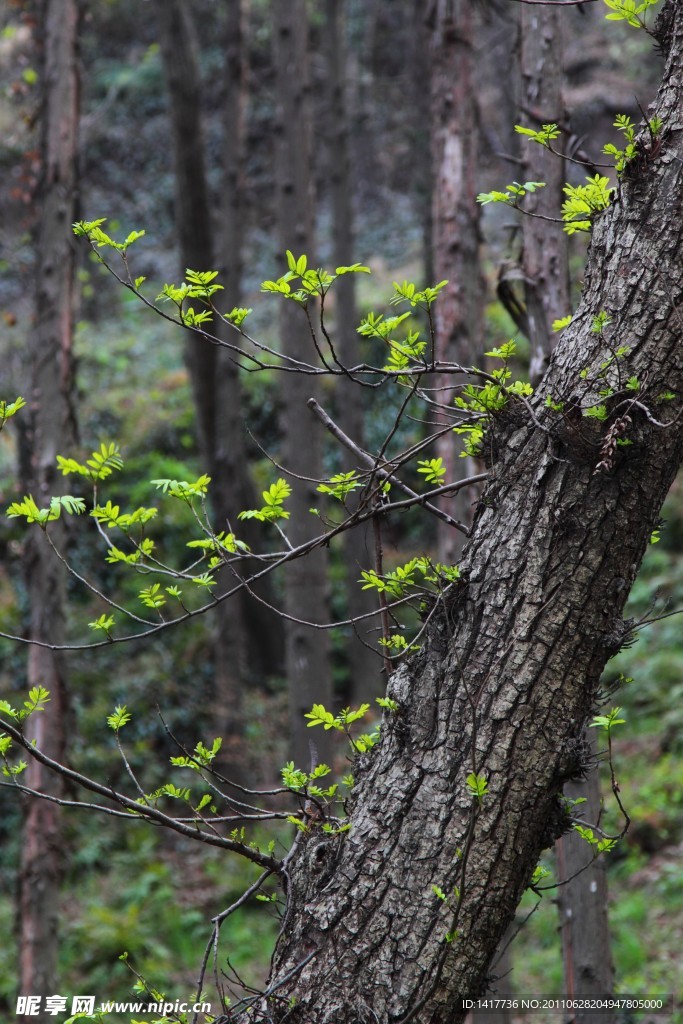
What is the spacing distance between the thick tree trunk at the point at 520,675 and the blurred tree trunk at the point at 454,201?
10.4ft

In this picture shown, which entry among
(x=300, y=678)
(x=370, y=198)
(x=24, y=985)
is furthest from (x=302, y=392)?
(x=370, y=198)

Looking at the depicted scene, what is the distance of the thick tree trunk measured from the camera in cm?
200

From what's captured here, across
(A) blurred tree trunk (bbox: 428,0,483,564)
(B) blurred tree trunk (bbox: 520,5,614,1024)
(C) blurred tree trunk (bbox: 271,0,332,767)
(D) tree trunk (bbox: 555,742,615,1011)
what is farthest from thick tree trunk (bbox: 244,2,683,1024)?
(C) blurred tree trunk (bbox: 271,0,332,767)

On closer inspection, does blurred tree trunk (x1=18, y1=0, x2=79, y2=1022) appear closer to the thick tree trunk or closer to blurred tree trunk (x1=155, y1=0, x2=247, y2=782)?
blurred tree trunk (x1=155, y1=0, x2=247, y2=782)

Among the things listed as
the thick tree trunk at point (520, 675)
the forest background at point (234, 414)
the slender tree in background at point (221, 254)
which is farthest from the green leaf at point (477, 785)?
the slender tree in background at point (221, 254)

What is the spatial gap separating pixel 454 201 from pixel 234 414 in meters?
4.48

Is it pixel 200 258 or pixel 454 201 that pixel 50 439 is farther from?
pixel 200 258

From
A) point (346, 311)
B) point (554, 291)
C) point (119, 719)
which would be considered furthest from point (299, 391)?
point (119, 719)

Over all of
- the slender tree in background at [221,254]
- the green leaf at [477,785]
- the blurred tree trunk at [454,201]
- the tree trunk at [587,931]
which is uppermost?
the slender tree in background at [221,254]

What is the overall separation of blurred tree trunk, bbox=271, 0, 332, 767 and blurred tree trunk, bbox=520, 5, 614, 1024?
10.2 ft

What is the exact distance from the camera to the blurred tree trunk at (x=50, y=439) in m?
5.30

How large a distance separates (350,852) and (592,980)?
Answer: 2.66 meters

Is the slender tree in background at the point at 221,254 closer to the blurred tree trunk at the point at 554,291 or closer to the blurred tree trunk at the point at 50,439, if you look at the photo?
the blurred tree trunk at the point at 50,439

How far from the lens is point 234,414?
944cm
